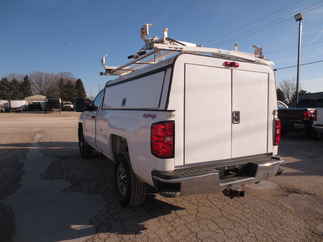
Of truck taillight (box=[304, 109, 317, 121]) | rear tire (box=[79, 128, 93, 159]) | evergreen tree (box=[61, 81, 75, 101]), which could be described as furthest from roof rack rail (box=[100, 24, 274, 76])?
→ evergreen tree (box=[61, 81, 75, 101])

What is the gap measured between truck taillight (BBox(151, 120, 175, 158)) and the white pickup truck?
1cm

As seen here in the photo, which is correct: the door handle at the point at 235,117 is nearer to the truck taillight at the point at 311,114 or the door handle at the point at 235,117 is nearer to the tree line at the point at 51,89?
the truck taillight at the point at 311,114

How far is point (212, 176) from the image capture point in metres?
2.72

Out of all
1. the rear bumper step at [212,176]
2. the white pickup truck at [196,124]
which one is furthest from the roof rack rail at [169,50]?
the rear bumper step at [212,176]

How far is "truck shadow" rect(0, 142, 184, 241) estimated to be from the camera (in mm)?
3043

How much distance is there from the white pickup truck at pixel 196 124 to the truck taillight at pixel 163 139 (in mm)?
12

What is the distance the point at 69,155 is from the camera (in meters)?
7.64

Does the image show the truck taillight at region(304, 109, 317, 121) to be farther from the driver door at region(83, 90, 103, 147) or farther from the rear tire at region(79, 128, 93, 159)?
the rear tire at region(79, 128, 93, 159)

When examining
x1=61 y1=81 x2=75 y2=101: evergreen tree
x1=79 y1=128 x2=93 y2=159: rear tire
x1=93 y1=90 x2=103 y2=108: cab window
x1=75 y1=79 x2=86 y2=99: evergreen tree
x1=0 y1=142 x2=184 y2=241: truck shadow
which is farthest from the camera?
x1=75 y1=79 x2=86 y2=99: evergreen tree

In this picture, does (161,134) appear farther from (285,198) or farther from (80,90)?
(80,90)

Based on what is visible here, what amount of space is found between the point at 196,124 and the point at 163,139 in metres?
0.52

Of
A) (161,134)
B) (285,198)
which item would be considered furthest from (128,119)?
(285,198)

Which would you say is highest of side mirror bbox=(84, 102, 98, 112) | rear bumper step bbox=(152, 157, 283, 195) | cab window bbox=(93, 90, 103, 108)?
cab window bbox=(93, 90, 103, 108)

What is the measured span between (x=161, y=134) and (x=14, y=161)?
622 centimetres
